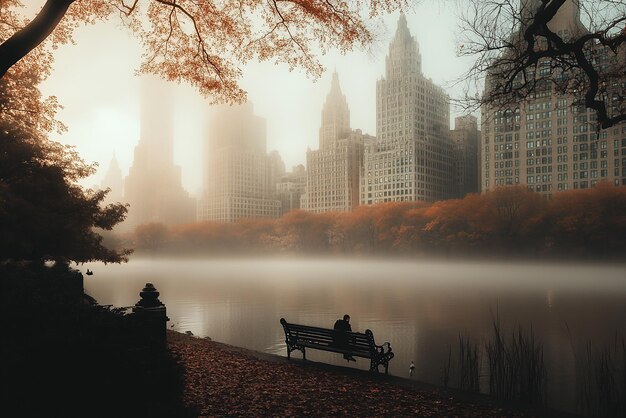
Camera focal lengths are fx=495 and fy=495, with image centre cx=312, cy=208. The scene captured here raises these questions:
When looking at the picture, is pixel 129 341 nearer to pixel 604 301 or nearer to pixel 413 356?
pixel 413 356

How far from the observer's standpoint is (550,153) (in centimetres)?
15425

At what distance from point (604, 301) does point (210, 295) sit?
3277 cm

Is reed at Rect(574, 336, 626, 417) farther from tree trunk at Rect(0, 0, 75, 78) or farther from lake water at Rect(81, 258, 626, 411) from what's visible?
tree trunk at Rect(0, 0, 75, 78)

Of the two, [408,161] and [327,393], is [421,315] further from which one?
[408,161]

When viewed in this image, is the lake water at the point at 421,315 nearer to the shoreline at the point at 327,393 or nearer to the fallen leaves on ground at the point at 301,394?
the shoreline at the point at 327,393

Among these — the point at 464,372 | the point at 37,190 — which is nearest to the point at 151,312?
the point at 464,372

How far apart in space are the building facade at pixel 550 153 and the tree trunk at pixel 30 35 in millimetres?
145041

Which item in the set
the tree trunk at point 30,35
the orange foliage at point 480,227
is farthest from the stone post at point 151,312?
the orange foliage at point 480,227

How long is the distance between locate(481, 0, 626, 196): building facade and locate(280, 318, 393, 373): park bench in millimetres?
139083

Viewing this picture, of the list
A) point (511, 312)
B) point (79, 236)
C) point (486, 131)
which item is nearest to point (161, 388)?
point (79, 236)

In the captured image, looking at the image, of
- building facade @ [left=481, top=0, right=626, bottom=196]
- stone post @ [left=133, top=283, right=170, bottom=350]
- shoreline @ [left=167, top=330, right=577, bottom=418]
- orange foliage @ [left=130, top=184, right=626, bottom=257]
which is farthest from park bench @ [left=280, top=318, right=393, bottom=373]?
building facade @ [left=481, top=0, right=626, bottom=196]

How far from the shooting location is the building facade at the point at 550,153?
142m

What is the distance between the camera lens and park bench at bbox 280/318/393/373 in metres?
11.4

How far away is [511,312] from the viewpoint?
31.8m
